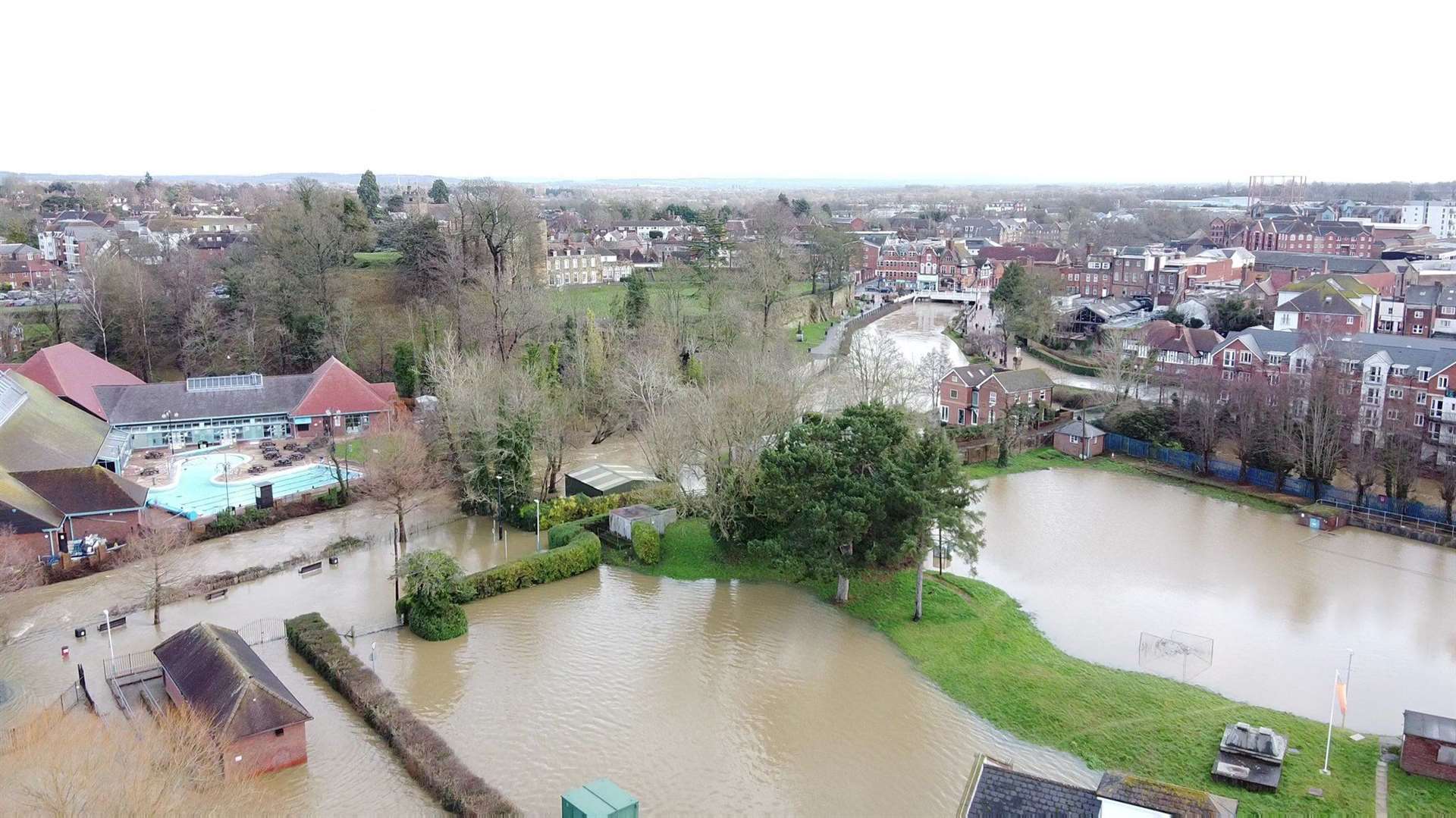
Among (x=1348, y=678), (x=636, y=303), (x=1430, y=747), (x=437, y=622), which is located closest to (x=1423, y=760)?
(x=1430, y=747)

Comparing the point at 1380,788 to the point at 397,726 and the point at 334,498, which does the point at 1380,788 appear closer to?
the point at 397,726

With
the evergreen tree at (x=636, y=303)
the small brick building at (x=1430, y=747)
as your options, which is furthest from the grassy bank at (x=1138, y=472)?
the evergreen tree at (x=636, y=303)

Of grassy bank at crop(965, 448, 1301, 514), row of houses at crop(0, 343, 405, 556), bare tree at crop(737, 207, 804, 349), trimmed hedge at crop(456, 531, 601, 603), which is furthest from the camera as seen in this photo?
bare tree at crop(737, 207, 804, 349)

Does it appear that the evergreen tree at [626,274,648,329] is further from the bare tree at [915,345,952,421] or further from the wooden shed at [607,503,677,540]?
the wooden shed at [607,503,677,540]

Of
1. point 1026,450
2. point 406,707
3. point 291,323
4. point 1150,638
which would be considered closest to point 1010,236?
point 1026,450

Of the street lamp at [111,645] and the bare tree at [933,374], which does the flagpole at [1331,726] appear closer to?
the bare tree at [933,374]

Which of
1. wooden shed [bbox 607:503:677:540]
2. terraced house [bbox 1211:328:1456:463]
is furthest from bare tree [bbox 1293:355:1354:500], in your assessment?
wooden shed [bbox 607:503:677:540]
